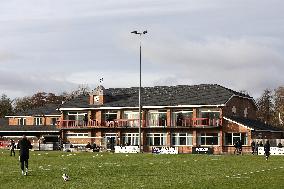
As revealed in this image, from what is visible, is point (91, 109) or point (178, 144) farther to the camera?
point (91, 109)

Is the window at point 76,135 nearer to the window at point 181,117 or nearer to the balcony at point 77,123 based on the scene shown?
the balcony at point 77,123

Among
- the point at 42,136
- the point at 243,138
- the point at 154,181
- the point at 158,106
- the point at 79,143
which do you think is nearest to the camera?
the point at 154,181

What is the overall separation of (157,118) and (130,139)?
4.92 meters

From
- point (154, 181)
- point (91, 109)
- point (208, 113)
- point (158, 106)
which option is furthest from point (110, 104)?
point (154, 181)

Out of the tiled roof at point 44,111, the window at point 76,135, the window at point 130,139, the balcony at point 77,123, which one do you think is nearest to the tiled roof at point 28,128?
the tiled roof at point 44,111

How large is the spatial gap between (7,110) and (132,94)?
6310 cm

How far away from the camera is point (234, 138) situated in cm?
7375

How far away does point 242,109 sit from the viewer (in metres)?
82.1

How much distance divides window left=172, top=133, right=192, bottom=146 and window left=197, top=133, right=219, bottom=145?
143 centimetres

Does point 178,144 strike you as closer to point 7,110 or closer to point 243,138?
point 243,138

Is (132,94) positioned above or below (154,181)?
above

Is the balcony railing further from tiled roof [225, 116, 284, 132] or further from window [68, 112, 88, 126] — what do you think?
tiled roof [225, 116, 284, 132]

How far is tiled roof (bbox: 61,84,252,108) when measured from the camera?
253 feet

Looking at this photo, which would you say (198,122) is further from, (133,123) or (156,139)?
(133,123)
